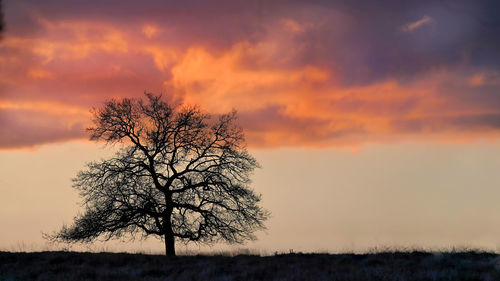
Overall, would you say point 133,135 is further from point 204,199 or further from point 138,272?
point 138,272

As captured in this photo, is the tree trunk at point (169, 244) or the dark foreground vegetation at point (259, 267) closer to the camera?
the dark foreground vegetation at point (259, 267)

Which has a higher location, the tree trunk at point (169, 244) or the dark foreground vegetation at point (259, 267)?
the tree trunk at point (169, 244)

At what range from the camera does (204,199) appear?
92.5 feet

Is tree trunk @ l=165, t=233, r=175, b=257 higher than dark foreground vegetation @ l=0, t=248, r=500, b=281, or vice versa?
tree trunk @ l=165, t=233, r=175, b=257

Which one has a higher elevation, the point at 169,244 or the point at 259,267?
the point at 169,244

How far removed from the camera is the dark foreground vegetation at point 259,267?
1769 centimetres

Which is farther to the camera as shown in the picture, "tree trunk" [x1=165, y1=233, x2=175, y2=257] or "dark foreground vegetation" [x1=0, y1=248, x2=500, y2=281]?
"tree trunk" [x1=165, y1=233, x2=175, y2=257]

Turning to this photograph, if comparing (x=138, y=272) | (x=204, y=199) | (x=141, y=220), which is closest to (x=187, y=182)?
(x=204, y=199)

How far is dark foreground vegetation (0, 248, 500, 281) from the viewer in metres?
17.7

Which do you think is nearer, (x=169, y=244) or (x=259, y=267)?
(x=259, y=267)

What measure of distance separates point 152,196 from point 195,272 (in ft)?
30.7

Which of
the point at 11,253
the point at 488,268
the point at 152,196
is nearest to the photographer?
the point at 488,268

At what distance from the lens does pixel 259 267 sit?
1972 cm

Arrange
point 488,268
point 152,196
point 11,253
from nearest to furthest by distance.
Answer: point 488,268 → point 11,253 → point 152,196
